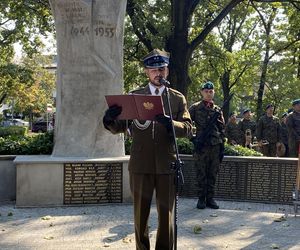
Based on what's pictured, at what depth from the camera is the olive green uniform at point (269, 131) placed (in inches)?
514

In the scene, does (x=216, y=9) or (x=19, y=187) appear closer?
(x=19, y=187)

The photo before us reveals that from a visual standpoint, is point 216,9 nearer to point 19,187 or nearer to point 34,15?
point 34,15

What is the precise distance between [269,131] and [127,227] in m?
7.25

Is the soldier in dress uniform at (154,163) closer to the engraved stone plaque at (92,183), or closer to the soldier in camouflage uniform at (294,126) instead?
the engraved stone plaque at (92,183)

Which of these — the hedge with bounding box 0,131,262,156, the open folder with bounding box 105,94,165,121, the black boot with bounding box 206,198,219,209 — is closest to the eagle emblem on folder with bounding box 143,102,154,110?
the open folder with bounding box 105,94,165,121

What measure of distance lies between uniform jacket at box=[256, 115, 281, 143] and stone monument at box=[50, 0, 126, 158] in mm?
5541

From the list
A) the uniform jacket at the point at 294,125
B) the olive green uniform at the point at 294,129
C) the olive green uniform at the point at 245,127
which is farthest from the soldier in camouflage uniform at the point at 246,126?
the uniform jacket at the point at 294,125

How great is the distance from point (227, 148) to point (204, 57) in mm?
14415

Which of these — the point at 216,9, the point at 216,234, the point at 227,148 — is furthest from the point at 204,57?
the point at 216,234

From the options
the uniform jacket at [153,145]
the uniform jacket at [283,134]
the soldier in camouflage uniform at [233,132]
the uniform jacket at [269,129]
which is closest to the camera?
the uniform jacket at [153,145]

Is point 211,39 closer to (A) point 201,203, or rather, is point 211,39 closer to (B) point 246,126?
(B) point 246,126

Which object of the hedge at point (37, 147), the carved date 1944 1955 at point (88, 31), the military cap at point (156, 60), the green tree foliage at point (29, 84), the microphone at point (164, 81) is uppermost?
the green tree foliage at point (29, 84)

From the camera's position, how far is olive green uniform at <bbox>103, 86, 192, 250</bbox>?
180 inches

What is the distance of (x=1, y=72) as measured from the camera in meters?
27.8
